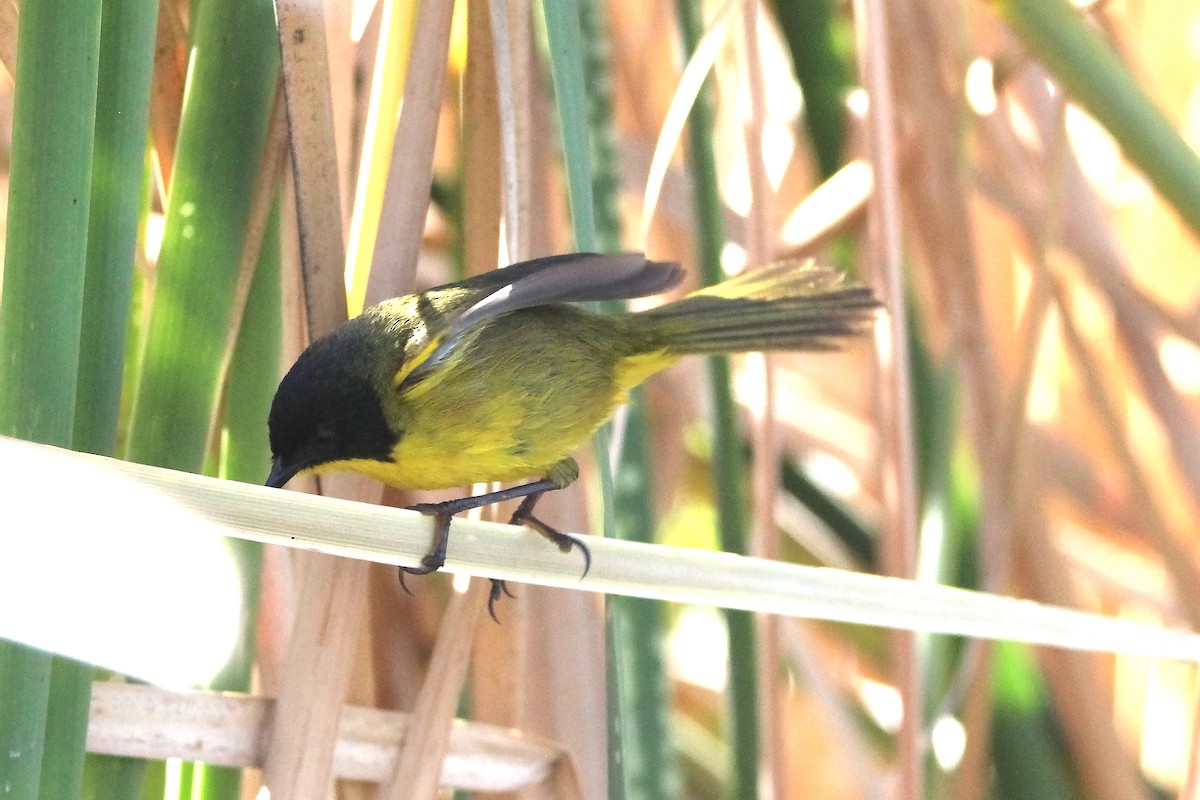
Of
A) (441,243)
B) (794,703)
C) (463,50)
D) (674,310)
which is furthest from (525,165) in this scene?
(794,703)

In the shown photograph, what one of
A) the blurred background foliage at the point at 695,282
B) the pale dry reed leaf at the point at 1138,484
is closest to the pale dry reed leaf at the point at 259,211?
the blurred background foliage at the point at 695,282

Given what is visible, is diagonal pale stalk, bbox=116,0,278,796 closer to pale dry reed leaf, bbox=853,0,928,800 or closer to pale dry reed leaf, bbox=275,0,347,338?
pale dry reed leaf, bbox=275,0,347,338

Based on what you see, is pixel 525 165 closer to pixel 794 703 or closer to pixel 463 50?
pixel 463 50

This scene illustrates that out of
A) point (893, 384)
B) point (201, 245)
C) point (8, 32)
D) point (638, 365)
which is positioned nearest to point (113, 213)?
point (201, 245)

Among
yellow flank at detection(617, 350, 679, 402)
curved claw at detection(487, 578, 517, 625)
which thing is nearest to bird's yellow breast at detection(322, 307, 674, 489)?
yellow flank at detection(617, 350, 679, 402)

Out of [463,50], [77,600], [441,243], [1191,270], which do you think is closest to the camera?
[77,600]

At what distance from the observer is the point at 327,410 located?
0.95 meters

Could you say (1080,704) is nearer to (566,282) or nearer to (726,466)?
(726,466)

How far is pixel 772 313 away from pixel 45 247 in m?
0.75

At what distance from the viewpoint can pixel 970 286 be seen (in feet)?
4.54

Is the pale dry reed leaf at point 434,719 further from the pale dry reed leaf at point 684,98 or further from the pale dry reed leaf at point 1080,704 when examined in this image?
the pale dry reed leaf at point 1080,704

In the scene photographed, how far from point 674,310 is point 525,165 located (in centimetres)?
38

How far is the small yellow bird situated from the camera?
2.99 feet

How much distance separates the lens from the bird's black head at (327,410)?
92 centimetres
